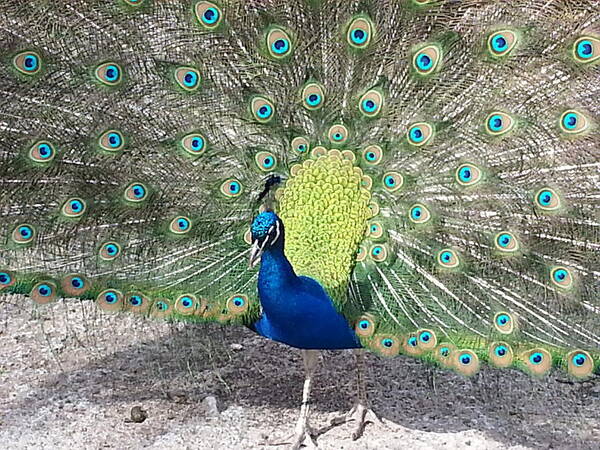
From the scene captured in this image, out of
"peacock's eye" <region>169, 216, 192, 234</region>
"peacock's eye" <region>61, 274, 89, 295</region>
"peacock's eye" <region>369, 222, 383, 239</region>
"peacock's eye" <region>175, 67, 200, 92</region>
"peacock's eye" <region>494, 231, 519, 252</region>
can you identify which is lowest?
"peacock's eye" <region>61, 274, 89, 295</region>

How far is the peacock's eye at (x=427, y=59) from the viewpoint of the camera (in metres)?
2.64

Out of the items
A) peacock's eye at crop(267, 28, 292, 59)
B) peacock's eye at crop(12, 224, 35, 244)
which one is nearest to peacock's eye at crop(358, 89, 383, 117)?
peacock's eye at crop(267, 28, 292, 59)

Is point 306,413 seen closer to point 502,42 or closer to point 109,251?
point 109,251

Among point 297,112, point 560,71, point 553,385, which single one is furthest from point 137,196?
point 553,385

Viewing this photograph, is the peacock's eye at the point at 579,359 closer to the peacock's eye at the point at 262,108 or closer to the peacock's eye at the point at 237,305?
the peacock's eye at the point at 237,305

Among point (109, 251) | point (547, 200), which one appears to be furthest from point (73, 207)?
point (547, 200)

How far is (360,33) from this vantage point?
2.69 metres

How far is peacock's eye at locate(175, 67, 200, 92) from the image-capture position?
2.75 meters

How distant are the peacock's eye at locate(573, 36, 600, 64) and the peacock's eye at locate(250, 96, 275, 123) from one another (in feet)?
3.17

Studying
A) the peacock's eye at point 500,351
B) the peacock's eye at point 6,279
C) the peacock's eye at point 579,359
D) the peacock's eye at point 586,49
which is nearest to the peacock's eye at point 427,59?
the peacock's eye at point 586,49

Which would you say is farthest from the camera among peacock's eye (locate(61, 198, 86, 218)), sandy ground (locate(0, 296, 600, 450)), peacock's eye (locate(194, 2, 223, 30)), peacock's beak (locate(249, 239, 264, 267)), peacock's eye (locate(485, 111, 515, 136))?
sandy ground (locate(0, 296, 600, 450))

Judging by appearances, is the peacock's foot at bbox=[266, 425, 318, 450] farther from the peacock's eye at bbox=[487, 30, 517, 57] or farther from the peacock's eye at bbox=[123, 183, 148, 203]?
the peacock's eye at bbox=[487, 30, 517, 57]

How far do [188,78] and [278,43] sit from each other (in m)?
0.32

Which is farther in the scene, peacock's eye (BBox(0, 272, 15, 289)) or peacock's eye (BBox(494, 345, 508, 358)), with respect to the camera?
peacock's eye (BBox(0, 272, 15, 289))
